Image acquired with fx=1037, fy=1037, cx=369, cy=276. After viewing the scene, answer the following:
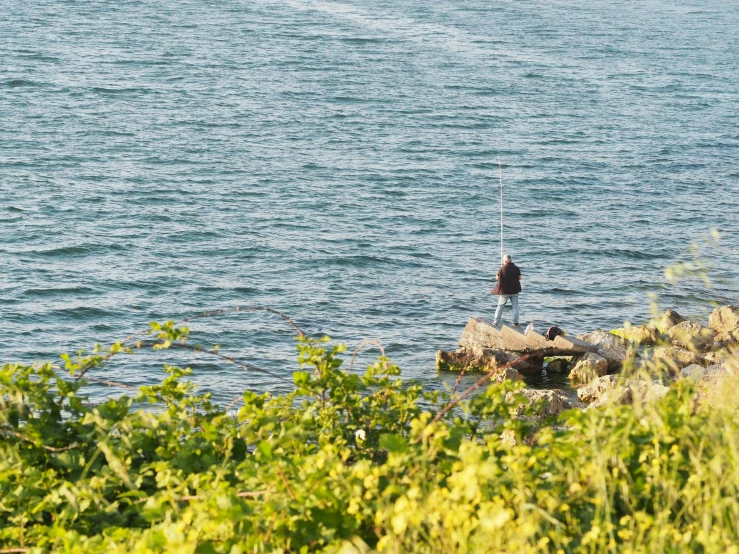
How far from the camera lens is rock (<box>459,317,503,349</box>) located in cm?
1948

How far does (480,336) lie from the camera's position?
1966cm

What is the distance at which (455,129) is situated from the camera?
40.6 m

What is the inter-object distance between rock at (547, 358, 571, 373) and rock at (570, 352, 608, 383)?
37cm

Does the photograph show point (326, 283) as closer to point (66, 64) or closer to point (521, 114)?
point (521, 114)

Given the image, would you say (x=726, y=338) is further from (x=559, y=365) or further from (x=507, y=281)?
(x=507, y=281)

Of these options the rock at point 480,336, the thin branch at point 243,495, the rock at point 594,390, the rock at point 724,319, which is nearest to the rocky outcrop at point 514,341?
the rock at point 480,336

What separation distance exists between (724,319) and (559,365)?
3896 mm

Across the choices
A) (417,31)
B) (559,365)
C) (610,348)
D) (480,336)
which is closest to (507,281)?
(480,336)

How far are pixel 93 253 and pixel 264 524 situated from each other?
22.5 m

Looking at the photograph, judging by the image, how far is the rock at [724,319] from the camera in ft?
66.5

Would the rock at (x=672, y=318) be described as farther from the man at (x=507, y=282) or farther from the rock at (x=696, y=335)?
the man at (x=507, y=282)

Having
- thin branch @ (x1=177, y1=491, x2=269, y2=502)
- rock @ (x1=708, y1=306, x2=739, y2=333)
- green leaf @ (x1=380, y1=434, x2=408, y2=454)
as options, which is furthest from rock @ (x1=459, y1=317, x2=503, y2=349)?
thin branch @ (x1=177, y1=491, x2=269, y2=502)

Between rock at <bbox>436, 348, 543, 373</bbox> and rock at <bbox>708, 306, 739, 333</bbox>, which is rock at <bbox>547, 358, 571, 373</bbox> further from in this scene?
rock at <bbox>708, 306, 739, 333</bbox>

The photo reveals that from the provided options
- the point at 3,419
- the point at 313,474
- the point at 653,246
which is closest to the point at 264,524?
the point at 313,474
